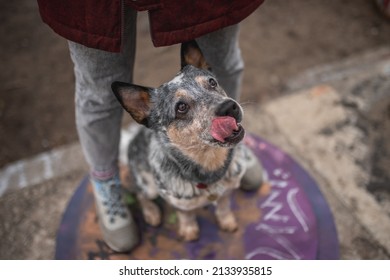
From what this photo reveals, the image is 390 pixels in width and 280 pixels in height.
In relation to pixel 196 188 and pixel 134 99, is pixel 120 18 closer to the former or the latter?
pixel 134 99

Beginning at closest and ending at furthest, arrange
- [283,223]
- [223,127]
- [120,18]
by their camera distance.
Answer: [120,18], [223,127], [283,223]

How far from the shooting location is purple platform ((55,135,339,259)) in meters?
2.61

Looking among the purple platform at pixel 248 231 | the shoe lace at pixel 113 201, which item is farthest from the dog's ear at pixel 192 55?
the purple platform at pixel 248 231

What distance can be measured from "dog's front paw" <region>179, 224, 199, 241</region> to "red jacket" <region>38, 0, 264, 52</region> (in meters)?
1.36

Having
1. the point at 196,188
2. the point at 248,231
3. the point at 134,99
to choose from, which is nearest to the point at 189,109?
the point at 134,99

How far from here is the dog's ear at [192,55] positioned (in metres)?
2.07

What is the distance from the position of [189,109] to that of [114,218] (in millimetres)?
1096

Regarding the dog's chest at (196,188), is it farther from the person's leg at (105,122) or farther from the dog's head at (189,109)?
the person's leg at (105,122)

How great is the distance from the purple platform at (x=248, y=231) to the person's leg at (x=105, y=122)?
17cm

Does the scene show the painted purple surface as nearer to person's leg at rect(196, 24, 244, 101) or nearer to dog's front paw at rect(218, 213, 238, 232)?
dog's front paw at rect(218, 213, 238, 232)

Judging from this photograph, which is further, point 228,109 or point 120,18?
point 228,109

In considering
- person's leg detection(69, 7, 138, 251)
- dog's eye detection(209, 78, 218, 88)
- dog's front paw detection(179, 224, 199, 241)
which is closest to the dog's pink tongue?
dog's eye detection(209, 78, 218, 88)

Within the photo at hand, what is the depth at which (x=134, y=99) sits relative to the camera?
6.53 ft

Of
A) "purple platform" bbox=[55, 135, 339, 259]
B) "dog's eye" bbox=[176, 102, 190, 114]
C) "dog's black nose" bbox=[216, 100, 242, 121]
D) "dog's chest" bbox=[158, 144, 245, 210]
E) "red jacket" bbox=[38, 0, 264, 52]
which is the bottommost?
"purple platform" bbox=[55, 135, 339, 259]
